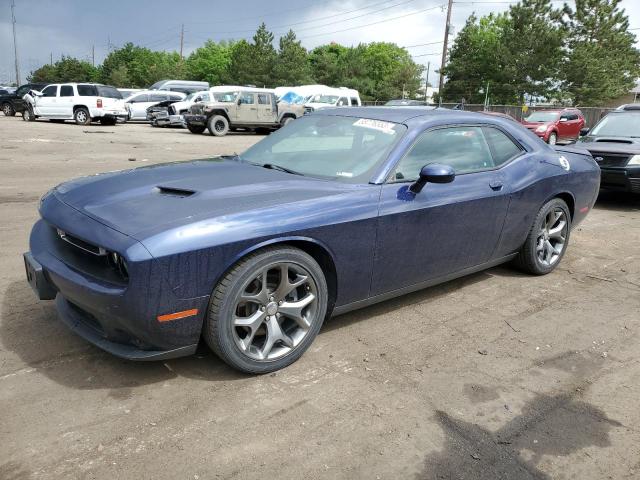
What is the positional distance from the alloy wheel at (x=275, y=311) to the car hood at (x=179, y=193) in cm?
39

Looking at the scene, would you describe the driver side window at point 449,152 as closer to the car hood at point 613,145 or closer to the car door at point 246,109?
the car hood at point 613,145

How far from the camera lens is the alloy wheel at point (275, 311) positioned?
2875 millimetres

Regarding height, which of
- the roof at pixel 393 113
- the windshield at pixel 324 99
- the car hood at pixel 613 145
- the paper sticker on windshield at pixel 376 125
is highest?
the windshield at pixel 324 99

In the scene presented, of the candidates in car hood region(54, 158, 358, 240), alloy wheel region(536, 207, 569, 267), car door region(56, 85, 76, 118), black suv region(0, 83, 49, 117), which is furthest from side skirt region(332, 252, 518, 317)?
black suv region(0, 83, 49, 117)

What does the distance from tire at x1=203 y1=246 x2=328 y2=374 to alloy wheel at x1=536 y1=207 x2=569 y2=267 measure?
2.55 m

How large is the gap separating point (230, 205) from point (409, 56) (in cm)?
12082

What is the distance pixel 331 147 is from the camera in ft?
12.6

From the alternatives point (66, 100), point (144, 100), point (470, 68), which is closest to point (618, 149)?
point (66, 100)

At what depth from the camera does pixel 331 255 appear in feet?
10.2

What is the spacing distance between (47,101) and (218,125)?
346 inches

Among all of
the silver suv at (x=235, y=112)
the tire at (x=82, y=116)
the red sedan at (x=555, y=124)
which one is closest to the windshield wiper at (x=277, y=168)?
the silver suv at (x=235, y=112)

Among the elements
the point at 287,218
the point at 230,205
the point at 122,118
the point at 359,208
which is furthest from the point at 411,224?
the point at 122,118

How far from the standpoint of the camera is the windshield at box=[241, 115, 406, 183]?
3523mm

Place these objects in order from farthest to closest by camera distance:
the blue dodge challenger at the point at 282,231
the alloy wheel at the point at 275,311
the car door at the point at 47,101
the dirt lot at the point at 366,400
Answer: the car door at the point at 47,101, the alloy wheel at the point at 275,311, the blue dodge challenger at the point at 282,231, the dirt lot at the point at 366,400
